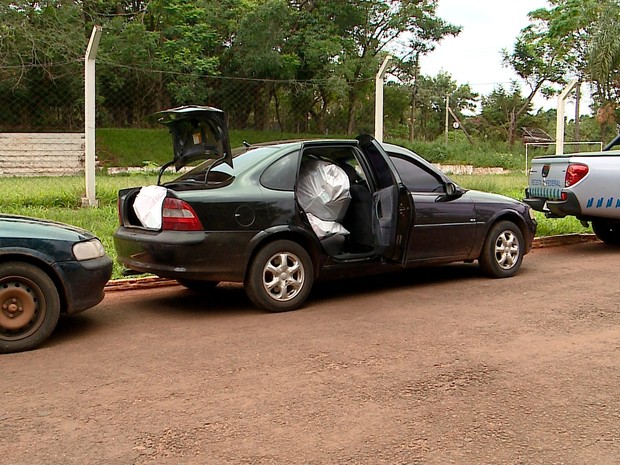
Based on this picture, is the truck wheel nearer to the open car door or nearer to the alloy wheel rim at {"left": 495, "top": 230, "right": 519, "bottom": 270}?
the alloy wheel rim at {"left": 495, "top": 230, "right": 519, "bottom": 270}

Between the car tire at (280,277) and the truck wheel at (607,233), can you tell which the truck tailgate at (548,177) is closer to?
the truck wheel at (607,233)

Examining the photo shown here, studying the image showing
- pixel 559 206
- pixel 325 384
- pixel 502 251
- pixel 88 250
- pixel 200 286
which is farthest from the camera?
pixel 559 206

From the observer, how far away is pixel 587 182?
9.24 metres

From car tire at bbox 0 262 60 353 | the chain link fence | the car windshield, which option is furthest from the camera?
the chain link fence

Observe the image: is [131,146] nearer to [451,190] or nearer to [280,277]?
[451,190]

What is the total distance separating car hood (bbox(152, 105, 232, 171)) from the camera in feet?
20.4

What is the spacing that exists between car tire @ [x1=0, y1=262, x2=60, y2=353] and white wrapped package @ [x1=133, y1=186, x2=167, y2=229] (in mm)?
1120

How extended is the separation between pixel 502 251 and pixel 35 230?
5011 millimetres

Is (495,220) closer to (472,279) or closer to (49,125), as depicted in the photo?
(472,279)

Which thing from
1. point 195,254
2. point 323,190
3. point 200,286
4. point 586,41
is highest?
point 586,41

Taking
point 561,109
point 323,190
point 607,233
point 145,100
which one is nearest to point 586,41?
point 561,109

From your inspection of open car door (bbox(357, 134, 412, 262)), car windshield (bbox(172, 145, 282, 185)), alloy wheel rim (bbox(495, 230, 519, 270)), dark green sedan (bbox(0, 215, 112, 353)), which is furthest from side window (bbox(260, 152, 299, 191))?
alloy wheel rim (bbox(495, 230, 519, 270))

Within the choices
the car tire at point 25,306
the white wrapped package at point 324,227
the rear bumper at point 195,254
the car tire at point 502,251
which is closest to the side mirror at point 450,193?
the car tire at point 502,251

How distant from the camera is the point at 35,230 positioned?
17.1 feet
